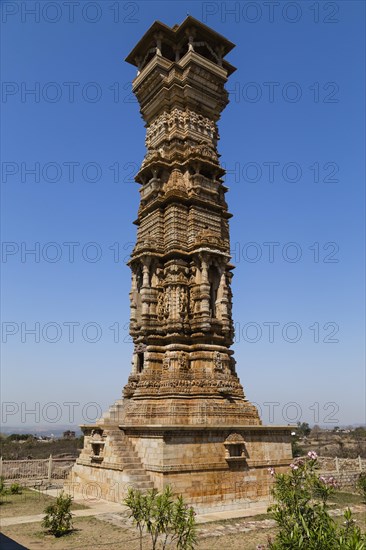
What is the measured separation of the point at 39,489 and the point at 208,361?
10.6 metres

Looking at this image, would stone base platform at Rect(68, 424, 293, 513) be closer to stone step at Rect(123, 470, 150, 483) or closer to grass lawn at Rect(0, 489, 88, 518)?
stone step at Rect(123, 470, 150, 483)

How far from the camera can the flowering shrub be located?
6.62 metres

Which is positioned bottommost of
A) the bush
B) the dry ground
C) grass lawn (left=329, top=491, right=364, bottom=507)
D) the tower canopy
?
grass lawn (left=329, top=491, right=364, bottom=507)

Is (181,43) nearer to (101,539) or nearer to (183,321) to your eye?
(183,321)

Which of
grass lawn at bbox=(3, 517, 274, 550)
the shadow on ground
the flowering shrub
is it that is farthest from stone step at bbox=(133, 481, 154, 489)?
the flowering shrub

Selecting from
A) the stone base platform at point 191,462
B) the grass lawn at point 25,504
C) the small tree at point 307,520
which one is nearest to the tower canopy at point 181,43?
the stone base platform at point 191,462

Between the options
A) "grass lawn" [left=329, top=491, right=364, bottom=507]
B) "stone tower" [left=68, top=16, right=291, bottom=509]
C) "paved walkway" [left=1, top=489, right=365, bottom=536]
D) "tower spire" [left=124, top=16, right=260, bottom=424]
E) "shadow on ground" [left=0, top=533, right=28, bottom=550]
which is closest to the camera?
"shadow on ground" [left=0, top=533, right=28, bottom=550]

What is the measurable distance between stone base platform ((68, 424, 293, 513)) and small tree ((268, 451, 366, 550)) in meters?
7.33

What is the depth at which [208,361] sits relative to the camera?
67.5ft

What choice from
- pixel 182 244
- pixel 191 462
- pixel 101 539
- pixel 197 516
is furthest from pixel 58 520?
pixel 182 244

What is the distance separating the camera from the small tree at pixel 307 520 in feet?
21.7

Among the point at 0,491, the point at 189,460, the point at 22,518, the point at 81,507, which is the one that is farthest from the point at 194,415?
the point at 0,491

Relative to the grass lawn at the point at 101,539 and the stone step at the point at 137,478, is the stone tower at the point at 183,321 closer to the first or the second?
the stone step at the point at 137,478

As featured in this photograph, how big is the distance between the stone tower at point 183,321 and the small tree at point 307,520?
7.61 meters
